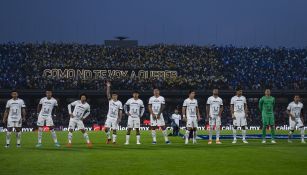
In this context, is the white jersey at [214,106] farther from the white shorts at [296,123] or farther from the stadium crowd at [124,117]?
the stadium crowd at [124,117]

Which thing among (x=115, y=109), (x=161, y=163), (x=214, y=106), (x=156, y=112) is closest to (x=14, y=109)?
(x=115, y=109)

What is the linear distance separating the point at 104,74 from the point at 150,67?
21.3 ft

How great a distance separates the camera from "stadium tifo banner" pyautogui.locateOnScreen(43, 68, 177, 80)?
66.9m

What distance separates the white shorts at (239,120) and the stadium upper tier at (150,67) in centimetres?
3852

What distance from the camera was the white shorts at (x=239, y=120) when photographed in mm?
26781

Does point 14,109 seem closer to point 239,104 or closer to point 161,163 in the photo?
point 161,163

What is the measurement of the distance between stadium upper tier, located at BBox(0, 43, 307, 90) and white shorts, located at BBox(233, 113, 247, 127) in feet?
126

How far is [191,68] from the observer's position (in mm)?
71750

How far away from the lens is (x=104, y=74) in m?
68.8

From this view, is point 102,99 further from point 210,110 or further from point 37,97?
point 210,110

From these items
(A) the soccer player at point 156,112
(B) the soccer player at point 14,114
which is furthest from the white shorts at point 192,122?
(B) the soccer player at point 14,114

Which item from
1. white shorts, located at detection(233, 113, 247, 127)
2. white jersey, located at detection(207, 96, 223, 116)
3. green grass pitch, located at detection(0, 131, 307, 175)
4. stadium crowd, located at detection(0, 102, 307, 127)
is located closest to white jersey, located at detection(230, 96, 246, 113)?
white shorts, located at detection(233, 113, 247, 127)

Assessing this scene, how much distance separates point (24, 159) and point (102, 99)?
46613 mm

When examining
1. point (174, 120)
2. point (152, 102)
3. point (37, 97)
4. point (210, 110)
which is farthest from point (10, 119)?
point (37, 97)
